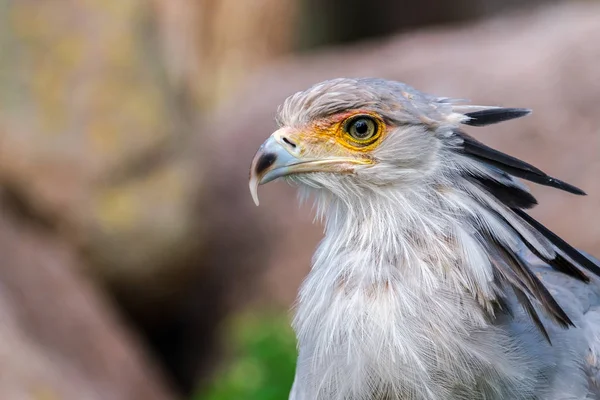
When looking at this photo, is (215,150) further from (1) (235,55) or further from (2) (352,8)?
(2) (352,8)

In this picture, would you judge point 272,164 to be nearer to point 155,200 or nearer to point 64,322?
point 64,322

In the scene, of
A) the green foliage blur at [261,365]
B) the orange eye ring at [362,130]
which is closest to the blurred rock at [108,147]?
the green foliage blur at [261,365]

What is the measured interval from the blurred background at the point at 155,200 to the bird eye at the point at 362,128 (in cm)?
300

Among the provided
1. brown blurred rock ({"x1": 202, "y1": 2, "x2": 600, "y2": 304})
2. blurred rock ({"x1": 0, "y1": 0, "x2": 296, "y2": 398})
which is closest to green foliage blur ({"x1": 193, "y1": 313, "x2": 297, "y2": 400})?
brown blurred rock ({"x1": 202, "y1": 2, "x2": 600, "y2": 304})

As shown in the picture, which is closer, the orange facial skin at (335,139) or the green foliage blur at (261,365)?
the orange facial skin at (335,139)

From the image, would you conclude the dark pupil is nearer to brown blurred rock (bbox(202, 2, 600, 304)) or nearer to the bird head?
the bird head

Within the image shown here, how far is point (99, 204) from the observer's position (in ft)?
18.8

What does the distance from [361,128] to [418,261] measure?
388 millimetres

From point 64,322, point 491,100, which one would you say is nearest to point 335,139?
point 64,322

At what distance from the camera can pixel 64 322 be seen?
5438 mm

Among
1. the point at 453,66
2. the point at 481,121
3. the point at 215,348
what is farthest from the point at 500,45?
the point at 481,121

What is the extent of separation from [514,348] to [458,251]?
0.29 meters

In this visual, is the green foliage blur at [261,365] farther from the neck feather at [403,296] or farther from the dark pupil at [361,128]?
the dark pupil at [361,128]

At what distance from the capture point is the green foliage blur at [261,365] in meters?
5.05
